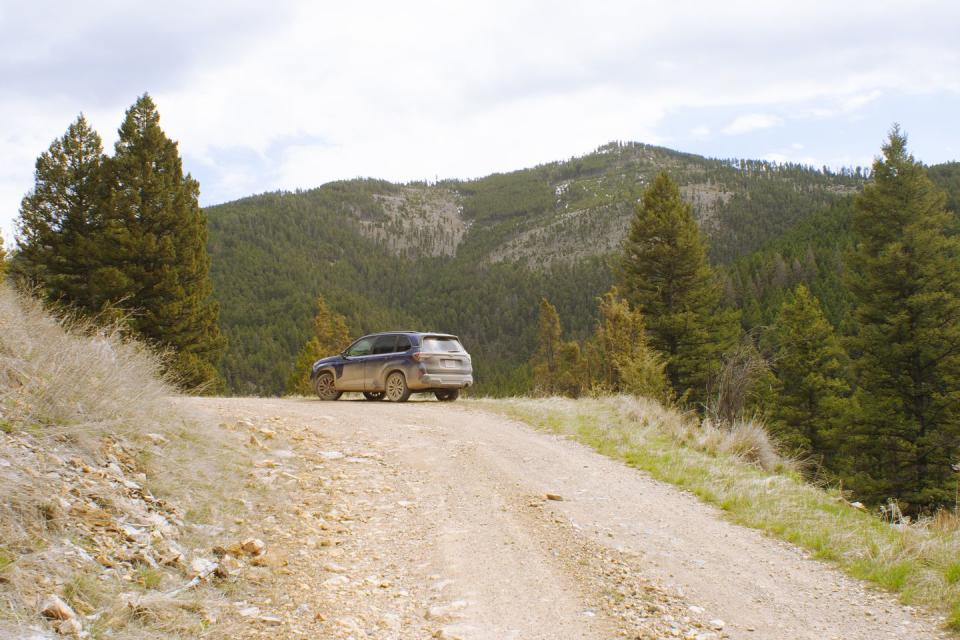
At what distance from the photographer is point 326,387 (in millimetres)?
16953

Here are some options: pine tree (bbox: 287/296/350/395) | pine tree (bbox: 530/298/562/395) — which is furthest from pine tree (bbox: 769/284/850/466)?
pine tree (bbox: 287/296/350/395)

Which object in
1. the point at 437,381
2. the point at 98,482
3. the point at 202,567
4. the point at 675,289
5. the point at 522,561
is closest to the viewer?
the point at 202,567

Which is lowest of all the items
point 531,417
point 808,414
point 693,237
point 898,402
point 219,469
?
point 808,414

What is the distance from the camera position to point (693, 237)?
28.8 m

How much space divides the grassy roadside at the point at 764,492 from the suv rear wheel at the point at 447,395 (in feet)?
4.93

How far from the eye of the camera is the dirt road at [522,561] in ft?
14.3

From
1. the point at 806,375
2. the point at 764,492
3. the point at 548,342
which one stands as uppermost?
the point at 764,492

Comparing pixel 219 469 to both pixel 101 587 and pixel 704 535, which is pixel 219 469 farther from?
pixel 704 535

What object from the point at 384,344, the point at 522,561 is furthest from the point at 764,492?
the point at 384,344

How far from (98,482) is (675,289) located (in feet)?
90.1

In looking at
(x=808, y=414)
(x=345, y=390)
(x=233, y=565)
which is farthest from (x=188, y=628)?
(x=808, y=414)

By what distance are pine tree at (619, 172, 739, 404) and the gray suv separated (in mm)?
14867

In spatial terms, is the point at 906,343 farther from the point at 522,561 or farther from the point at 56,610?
the point at 56,610

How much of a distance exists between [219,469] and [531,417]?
7466 millimetres
